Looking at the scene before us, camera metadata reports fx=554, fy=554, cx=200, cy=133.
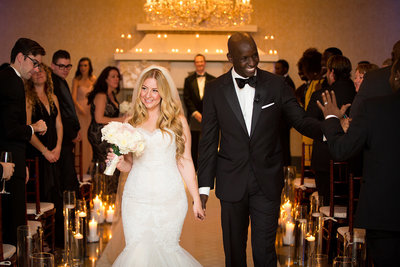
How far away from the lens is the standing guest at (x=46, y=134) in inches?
217

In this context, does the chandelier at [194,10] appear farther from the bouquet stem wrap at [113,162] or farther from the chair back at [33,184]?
the bouquet stem wrap at [113,162]

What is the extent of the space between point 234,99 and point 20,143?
1883mm

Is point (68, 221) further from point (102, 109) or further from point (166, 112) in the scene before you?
point (102, 109)

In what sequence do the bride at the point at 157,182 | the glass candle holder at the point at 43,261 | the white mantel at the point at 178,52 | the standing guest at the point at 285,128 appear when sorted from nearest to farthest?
the glass candle holder at the point at 43,261
the bride at the point at 157,182
the standing guest at the point at 285,128
the white mantel at the point at 178,52

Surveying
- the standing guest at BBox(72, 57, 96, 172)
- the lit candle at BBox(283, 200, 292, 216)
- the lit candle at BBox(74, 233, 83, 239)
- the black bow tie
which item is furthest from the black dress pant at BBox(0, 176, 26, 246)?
the standing guest at BBox(72, 57, 96, 172)

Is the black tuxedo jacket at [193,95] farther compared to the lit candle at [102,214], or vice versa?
the black tuxedo jacket at [193,95]

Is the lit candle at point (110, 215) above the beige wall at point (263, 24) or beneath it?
beneath

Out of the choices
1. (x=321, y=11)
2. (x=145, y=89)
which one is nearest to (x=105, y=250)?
(x=145, y=89)

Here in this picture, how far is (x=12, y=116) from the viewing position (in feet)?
14.6

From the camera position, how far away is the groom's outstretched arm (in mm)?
3887

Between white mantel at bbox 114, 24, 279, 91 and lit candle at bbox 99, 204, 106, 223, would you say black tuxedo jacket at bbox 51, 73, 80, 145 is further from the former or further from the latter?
white mantel at bbox 114, 24, 279, 91

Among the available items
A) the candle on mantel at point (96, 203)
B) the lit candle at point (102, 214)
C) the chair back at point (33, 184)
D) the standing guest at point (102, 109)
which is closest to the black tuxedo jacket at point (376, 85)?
the chair back at point (33, 184)

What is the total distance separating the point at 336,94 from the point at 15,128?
2978 millimetres

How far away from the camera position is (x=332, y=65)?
5.53m
